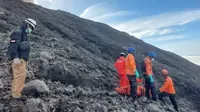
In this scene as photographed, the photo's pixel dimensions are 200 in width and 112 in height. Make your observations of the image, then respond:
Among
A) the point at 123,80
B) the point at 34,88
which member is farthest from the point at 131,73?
the point at 34,88

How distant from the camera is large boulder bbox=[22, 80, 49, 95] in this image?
7156mm

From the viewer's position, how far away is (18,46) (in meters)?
6.88

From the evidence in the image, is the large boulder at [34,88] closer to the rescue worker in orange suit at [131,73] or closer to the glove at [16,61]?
the glove at [16,61]

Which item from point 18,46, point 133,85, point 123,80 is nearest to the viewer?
point 18,46

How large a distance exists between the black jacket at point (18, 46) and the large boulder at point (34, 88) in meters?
0.78

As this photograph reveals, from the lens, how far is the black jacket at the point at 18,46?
6.72 metres

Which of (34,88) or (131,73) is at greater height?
(131,73)

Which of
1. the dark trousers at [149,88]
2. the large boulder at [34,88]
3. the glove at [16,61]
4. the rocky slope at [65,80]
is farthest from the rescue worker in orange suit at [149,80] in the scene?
the glove at [16,61]

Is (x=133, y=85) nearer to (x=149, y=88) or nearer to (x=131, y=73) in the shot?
(x=131, y=73)

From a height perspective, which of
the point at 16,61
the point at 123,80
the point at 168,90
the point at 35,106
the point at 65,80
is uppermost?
the point at 16,61

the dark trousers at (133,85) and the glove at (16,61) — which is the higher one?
the glove at (16,61)

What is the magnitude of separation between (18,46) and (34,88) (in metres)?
1.18

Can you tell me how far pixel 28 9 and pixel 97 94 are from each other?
10.2 meters

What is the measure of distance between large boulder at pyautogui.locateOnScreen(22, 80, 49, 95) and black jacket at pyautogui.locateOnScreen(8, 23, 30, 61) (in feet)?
2.54
